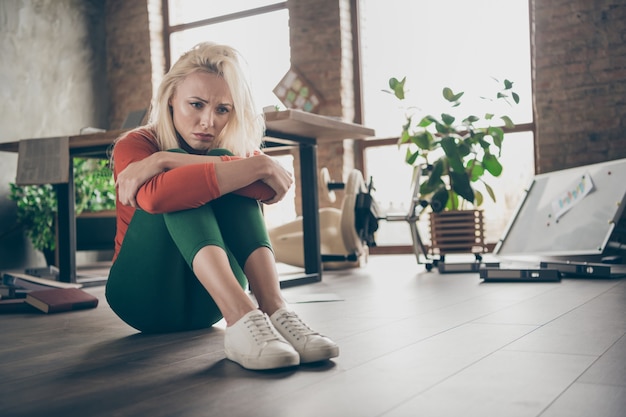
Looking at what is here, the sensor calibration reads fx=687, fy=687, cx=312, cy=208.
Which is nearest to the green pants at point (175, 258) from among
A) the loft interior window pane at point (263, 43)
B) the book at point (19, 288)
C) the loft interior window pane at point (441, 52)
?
the book at point (19, 288)

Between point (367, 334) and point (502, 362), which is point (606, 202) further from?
point (502, 362)

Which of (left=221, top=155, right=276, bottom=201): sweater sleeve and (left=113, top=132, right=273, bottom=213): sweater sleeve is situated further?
(left=221, top=155, right=276, bottom=201): sweater sleeve

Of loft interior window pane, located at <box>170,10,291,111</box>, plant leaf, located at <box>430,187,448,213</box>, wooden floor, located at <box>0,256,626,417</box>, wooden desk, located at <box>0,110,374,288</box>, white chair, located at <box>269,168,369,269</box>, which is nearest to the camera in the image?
wooden floor, located at <box>0,256,626,417</box>

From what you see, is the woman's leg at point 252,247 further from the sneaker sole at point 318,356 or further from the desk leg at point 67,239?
the desk leg at point 67,239

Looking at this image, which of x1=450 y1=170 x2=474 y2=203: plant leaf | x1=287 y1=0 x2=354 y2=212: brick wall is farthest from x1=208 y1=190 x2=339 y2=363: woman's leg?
x1=287 y1=0 x2=354 y2=212: brick wall

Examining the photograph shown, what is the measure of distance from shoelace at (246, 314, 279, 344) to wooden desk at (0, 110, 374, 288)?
173 centimetres

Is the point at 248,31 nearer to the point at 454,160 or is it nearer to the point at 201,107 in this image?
the point at 454,160

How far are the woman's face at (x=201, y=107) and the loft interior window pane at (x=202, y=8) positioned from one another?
4768mm

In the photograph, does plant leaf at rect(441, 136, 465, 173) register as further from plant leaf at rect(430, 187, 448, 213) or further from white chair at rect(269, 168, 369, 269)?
white chair at rect(269, 168, 369, 269)

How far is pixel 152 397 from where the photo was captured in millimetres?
1157

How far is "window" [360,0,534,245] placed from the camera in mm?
5297

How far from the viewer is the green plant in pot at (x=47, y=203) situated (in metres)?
5.35

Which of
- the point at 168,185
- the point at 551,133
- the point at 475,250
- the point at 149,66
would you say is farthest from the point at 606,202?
the point at 149,66

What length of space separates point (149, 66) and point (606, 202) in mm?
4499
